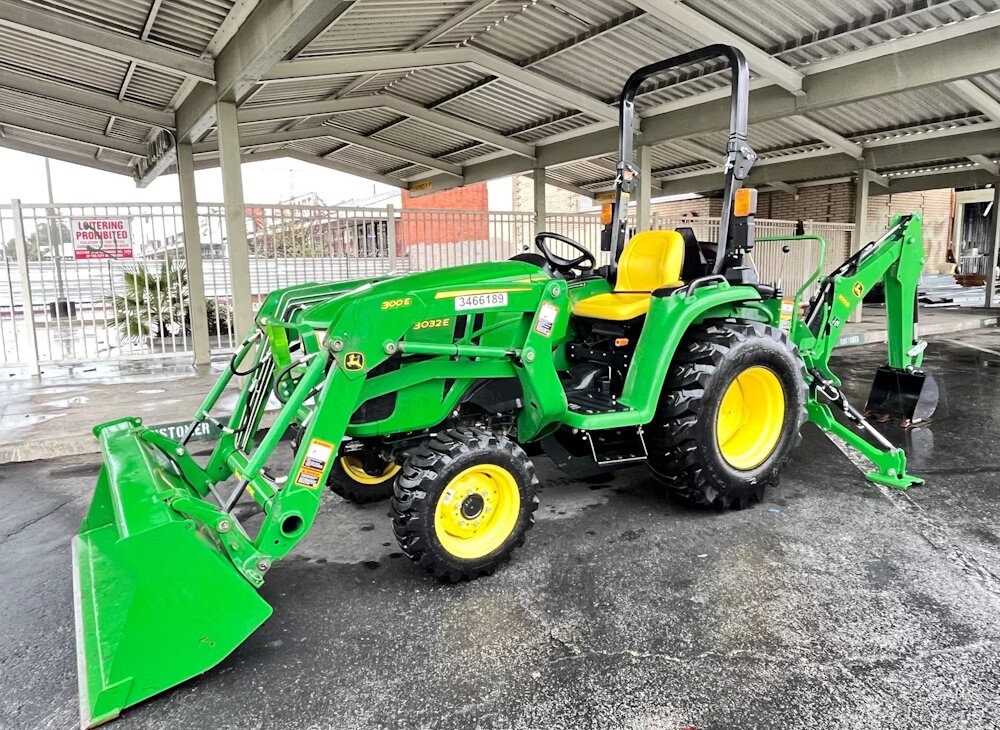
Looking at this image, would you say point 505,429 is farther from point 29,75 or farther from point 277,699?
point 29,75

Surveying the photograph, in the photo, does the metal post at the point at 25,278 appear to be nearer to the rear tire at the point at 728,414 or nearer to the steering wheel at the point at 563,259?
the steering wheel at the point at 563,259

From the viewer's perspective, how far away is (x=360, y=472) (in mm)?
4059

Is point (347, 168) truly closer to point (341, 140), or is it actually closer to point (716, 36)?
point (341, 140)

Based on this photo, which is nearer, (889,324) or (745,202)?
(745,202)

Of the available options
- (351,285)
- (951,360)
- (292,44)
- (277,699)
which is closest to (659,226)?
(951,360)

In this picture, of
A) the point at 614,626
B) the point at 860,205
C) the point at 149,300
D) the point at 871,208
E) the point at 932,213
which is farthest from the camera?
the point at 932,213

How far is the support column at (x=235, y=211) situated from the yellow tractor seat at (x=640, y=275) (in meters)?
4.88

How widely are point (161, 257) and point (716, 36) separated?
7.86m

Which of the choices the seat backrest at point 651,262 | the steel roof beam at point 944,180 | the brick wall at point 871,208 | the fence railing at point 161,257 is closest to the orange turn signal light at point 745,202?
the seat backrest at point 651,262

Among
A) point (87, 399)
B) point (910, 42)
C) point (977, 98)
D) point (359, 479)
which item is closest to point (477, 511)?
point (359, 479)

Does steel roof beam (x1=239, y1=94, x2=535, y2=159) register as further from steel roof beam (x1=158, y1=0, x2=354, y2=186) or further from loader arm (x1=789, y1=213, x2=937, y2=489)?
loader arm (x1=789, y1=213, x2=937, y2=489)

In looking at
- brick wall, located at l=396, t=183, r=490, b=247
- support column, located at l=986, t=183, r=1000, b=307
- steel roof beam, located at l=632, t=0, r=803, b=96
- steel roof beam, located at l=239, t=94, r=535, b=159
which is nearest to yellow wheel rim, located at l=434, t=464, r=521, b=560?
steel roof beam, located at l=632, t=0, r=803, b=96

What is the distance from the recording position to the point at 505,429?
3.62m

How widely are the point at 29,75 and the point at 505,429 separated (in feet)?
25.2
